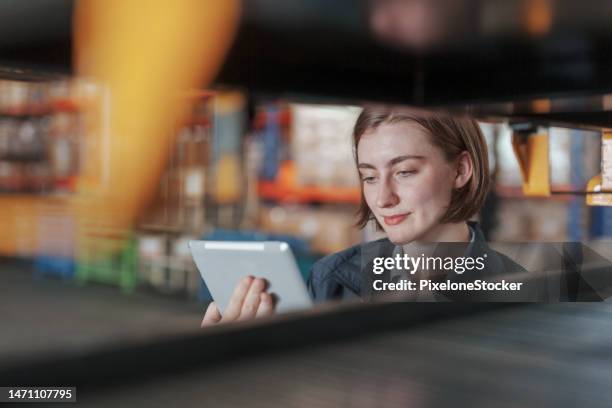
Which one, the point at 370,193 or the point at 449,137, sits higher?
the point at 449,137

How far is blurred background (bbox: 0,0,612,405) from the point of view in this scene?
1586 mm

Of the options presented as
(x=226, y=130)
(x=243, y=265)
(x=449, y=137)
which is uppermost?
(x=226, y=130)

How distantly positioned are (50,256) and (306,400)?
213 inches

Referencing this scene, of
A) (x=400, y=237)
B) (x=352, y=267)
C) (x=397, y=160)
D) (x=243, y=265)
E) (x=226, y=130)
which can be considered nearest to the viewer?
(x=243, y=265)

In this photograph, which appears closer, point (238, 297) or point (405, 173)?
point (238, 297)

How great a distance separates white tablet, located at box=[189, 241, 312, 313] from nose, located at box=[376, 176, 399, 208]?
0.28 metres

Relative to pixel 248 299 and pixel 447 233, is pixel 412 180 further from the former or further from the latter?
pixel 248 299

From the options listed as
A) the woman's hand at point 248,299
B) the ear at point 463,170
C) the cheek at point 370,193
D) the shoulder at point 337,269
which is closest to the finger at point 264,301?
the woman's hand at point 248,299

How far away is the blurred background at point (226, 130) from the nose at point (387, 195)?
23cm

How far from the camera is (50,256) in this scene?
24.6 ft

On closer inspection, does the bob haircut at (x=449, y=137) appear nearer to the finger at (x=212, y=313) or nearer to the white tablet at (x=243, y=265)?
the white tablet at (x=243, y=265)

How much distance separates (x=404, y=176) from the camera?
2.07 m

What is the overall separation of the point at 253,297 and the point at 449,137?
65cm

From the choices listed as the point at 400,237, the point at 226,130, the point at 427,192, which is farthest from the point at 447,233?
the point at 226,130
